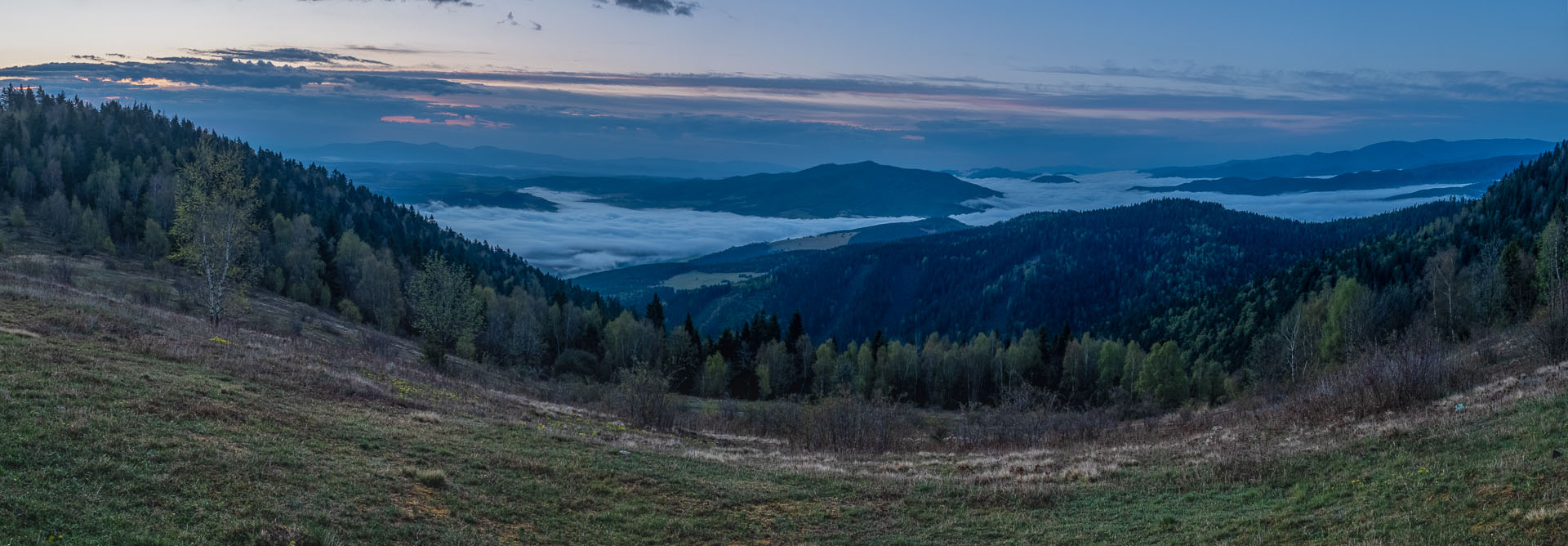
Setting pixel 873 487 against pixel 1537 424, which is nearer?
pixel 1537 424

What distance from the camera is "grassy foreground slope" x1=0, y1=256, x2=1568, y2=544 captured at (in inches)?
525

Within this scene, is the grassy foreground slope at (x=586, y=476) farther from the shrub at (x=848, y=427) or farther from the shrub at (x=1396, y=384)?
the shrub at (x=848, y=427)

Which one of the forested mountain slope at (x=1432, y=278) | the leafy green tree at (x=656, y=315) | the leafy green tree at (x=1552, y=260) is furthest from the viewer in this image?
the leafy green tree at (x=656, y=315)

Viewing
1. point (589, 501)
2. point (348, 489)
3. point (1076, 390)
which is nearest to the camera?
point (348, 489)

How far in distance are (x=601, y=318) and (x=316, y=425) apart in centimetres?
9077

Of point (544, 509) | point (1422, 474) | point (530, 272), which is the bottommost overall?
point (530, 272)

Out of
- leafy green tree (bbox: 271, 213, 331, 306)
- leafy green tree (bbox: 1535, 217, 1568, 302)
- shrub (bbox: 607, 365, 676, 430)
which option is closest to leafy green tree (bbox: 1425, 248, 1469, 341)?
leafy green tree (bbox: 1535, 217, 1568, 302)

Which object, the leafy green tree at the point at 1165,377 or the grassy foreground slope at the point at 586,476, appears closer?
the grassy foreground slope at the point at 586,476

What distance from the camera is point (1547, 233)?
63.8 meters

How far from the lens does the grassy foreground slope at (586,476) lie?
1334 cm

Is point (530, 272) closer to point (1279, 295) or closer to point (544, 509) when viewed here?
point (1279, 295)

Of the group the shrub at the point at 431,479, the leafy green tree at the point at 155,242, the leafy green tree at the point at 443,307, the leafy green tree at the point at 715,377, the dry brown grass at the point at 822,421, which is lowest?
the leafy green tree at the point at 715,377

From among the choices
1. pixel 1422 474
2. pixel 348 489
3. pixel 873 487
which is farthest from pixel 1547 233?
pixel 348 489

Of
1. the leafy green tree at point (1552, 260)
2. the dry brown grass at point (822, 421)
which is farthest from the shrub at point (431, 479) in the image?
the leafy green tree at point (1552, 260)
